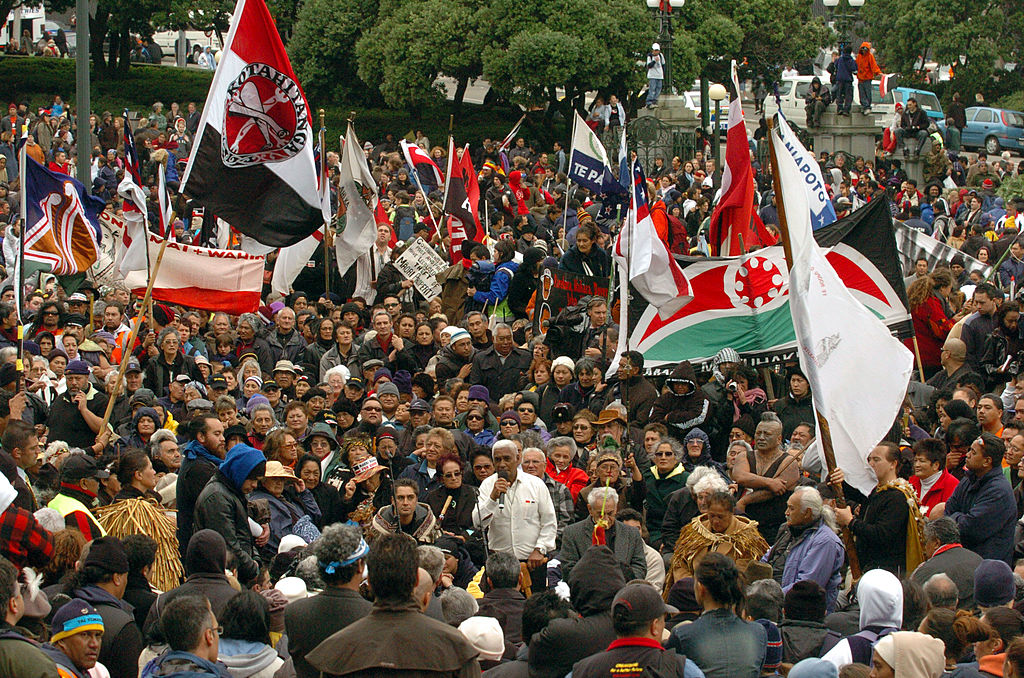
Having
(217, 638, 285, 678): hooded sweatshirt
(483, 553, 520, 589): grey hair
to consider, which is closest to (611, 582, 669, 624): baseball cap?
(217, 638, 285, 678): hooded sweatshirt

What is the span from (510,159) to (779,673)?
74.5 ft

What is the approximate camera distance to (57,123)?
29172 millimetres

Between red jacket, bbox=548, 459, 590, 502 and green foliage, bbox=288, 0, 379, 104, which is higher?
green foliage, bbox=288, 0, 379, 104

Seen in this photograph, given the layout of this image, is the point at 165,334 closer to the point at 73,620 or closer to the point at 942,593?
the point at 73,620

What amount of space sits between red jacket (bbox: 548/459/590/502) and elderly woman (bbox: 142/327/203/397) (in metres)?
4.58

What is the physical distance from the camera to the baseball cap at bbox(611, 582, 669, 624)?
18.5 ft

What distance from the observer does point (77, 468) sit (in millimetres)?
8789

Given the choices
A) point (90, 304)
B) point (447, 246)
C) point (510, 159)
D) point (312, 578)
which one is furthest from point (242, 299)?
point (510, 159)

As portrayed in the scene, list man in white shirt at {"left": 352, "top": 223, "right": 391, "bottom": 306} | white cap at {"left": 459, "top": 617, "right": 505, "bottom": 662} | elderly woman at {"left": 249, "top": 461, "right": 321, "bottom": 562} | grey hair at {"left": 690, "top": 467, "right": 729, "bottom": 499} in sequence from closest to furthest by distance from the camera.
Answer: white cap at {"left": 459, "top": 617, "right": 505, "bottom": 662} → grey hair at {"left": 690, "top": 467, "right": 729, "bottom": 499} → elderly woman at {"left": 249, "top": 461, "right": 321, "bottom": 562} → man in white shirt at {"left": 352, "top": 223, "right": 391, "bottom": 306}

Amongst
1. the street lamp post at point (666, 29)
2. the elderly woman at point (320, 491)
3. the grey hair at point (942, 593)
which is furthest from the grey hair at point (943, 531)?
the street lamp post at point (666, 29)

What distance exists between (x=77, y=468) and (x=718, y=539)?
391 centimetres

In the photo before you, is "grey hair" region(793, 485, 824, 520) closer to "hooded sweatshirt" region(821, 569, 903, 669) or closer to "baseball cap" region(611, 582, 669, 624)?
"hooded sweatshirt" region(821, 569, 903, 669)

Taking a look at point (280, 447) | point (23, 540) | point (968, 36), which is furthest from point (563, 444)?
point (968, 36)

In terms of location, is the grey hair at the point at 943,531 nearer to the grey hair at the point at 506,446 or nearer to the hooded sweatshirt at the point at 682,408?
the grey hair at the point at 506,446
